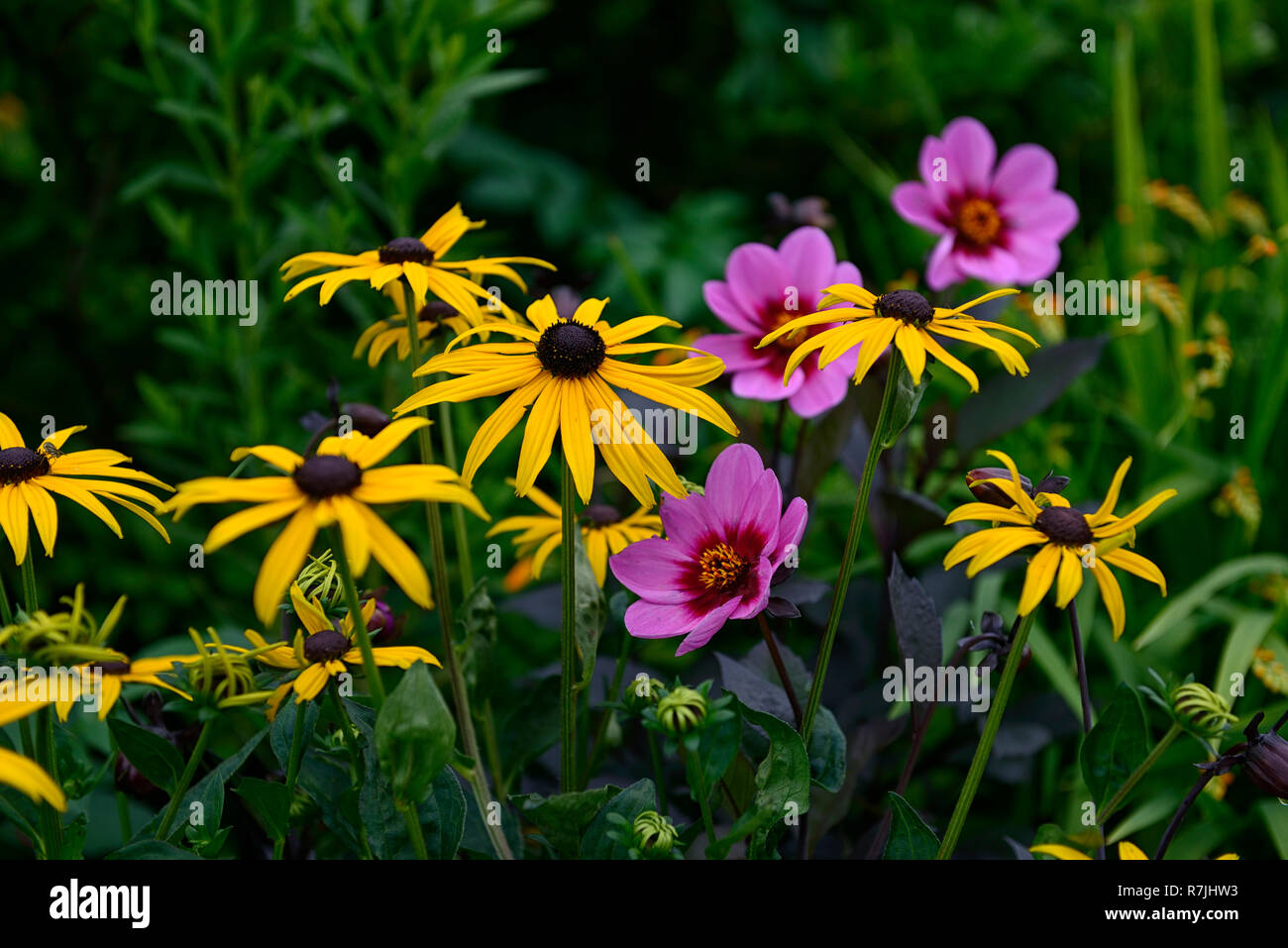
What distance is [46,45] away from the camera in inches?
49.9

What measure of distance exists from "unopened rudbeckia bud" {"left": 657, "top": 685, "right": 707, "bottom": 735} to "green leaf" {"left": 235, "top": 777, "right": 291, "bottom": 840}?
19cm

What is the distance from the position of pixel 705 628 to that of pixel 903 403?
0.15 metres

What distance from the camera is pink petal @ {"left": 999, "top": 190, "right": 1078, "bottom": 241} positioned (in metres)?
1.01

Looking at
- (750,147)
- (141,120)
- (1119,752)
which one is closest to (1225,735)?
(1119,752)

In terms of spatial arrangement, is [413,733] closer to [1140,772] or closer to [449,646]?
[449,646]

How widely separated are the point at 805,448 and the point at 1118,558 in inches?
15.0

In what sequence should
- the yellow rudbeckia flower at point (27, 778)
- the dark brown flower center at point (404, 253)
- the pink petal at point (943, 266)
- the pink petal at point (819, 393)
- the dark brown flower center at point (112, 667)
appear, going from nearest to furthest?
the yellow rudbeckia flower at point (27, 778) < the dark brown flower center at point (112, 667) < the dark brown flower center at point (404, 253) < the pink petal at point (819, 393) < the pink petal at point (943, 266)

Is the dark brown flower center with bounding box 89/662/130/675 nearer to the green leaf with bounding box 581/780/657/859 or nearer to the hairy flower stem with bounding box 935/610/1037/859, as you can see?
the green leaf with bounding box 581/780/657/859

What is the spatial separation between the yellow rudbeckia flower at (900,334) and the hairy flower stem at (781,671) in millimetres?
136

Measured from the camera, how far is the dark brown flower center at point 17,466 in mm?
501

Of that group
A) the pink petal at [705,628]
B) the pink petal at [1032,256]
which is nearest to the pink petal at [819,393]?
the pink petal at [705,628]

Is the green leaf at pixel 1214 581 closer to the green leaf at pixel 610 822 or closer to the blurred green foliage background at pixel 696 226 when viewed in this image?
the blurred green foliage background at pixel 696 226

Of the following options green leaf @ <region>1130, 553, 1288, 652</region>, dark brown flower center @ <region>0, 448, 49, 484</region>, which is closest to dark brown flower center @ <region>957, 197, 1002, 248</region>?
green leaf @ <region>1130, 553, 1288, 652</region>
